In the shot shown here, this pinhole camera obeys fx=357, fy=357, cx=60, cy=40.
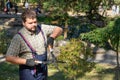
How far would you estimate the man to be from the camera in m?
3.99

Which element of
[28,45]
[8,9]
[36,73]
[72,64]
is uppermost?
[28,45]

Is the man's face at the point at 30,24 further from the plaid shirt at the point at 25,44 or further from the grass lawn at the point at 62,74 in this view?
the grass lawn at the point at 62,74

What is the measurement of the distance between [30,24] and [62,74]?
7.20 m

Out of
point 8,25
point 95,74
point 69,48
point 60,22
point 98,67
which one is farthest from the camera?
point 8,25

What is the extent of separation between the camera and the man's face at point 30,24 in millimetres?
3993

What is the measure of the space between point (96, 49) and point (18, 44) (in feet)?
38.4

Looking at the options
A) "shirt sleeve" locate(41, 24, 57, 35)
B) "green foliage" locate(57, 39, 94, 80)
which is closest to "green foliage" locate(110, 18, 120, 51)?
"green foliage" locate(57, 39, 94, 80)

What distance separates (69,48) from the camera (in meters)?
9.05

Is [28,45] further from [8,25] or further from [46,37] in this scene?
[8,25]

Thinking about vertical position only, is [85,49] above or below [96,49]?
above

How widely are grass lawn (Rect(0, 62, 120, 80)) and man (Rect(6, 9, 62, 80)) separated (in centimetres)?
630

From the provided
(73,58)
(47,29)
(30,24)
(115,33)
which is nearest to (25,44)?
(30,24)

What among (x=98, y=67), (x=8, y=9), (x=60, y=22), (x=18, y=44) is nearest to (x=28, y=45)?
(x=18, y=44)

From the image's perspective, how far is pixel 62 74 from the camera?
437 inches
